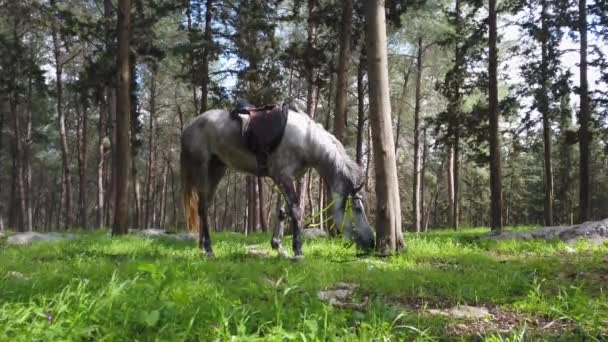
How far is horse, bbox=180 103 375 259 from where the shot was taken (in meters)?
7.43

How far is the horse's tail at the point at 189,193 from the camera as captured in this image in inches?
340

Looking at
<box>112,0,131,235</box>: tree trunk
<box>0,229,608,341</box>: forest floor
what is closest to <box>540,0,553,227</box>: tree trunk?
<box>0,229,608,341</box>: forest floor

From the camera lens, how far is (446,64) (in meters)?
25.1

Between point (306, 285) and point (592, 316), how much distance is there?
2.49m

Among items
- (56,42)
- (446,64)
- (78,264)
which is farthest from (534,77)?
(56,42)

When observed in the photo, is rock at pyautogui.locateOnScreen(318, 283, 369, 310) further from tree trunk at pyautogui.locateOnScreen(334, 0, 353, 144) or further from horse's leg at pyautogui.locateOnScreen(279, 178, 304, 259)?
tree trunk at pyautogui.locateOnScreen(334, 0, 353, 144)

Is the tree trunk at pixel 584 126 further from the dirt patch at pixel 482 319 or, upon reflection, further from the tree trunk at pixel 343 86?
the dirt patch at pixel 482 319

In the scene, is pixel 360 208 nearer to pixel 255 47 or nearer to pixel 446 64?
pixel 255 47

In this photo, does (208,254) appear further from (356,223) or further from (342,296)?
(342,296)

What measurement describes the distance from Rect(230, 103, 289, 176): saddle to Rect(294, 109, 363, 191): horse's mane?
1.75 feet

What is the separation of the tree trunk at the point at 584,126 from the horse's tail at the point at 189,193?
50.4 ft

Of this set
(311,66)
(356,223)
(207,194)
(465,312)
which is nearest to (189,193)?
(207,194)

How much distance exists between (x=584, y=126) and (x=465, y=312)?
17365mm

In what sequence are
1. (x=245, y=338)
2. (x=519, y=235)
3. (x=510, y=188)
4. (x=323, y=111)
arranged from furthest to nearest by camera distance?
1. (x=510, y=188)
2. (x=323, y=111)
3. (x=519, y=235)
4. (x=245, y=338)
